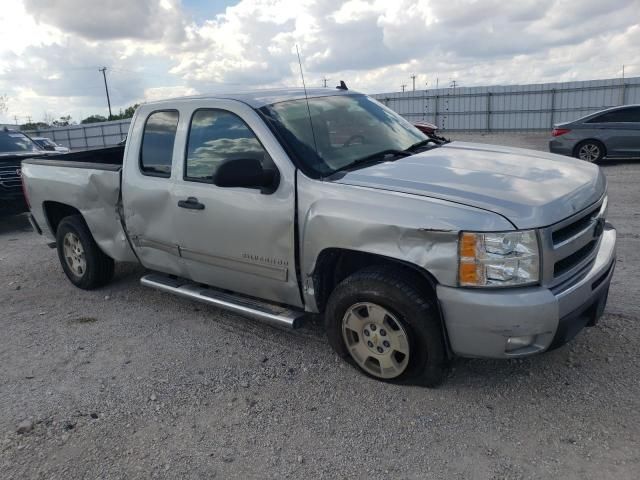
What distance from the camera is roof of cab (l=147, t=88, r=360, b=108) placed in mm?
4059

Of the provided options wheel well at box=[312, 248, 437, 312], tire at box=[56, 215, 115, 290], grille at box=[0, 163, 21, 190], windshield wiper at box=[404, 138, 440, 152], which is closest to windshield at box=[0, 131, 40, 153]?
grille at box=[0, 163, 21, 190]

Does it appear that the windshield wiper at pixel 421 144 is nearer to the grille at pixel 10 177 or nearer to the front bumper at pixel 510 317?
the front bumper at pixel 510 317

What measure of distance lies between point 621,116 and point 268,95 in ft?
37.5

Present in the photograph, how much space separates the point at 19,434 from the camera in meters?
3.25

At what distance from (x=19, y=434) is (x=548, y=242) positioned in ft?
10.5

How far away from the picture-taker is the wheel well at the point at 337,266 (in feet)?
11.2

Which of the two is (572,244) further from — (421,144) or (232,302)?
(232,302)

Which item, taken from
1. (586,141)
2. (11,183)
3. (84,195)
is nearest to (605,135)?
(586,141)

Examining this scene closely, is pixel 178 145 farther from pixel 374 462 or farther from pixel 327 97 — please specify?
pixel 374 462

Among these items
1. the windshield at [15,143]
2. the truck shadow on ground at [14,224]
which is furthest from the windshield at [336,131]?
the windshield at [15,143]

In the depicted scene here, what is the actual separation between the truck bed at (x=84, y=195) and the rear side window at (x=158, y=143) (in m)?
0.38

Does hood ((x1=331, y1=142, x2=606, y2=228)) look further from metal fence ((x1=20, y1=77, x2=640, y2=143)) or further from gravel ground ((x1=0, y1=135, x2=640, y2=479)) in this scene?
metal fence ((x1=20, y1=77, x2=640, y2=143))

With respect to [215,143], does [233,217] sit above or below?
below

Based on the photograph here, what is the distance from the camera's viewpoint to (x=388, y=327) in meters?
3.38
